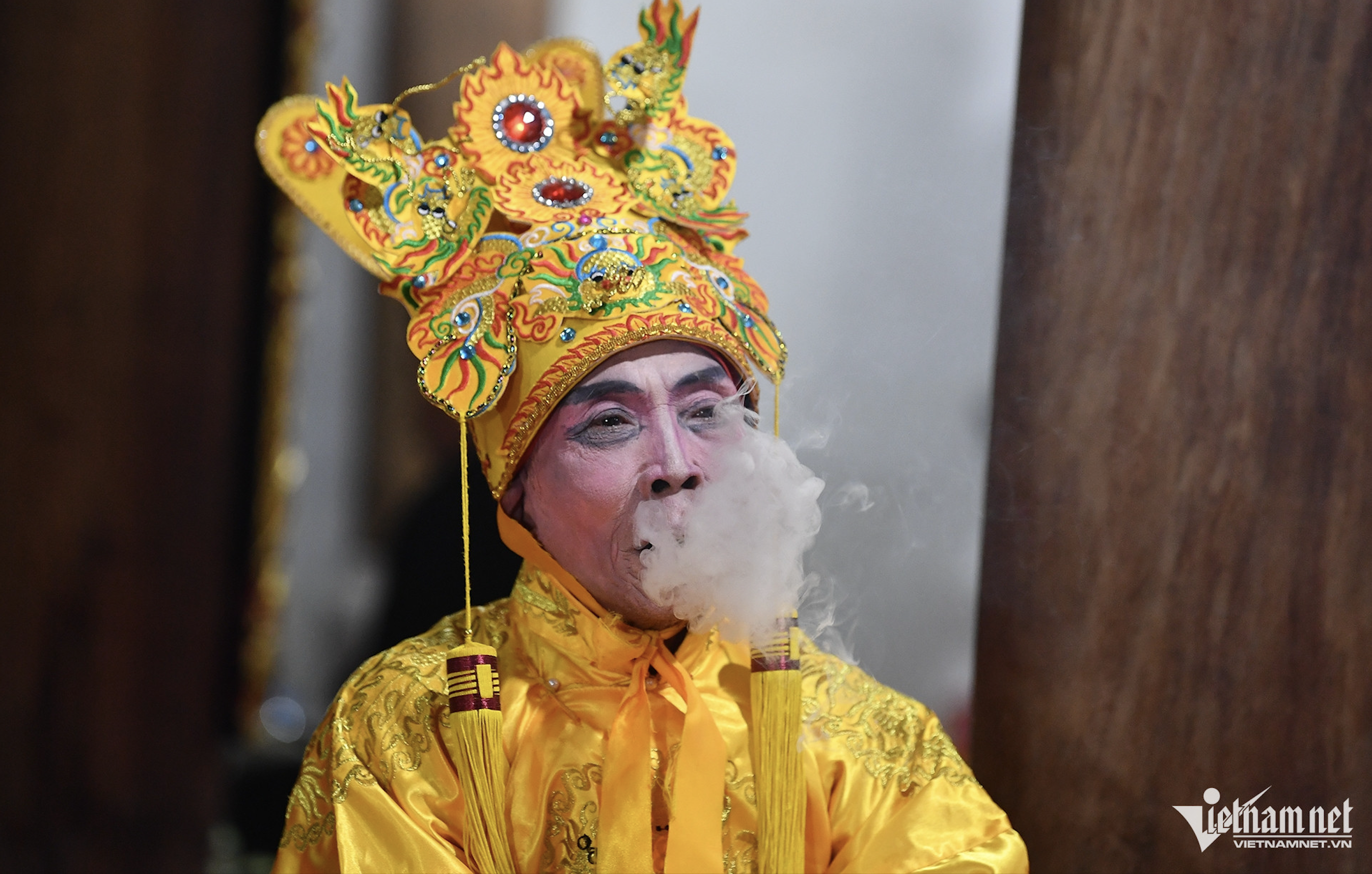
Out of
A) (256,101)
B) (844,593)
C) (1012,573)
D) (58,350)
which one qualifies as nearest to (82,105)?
(256,101)

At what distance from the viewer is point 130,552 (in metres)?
2.58

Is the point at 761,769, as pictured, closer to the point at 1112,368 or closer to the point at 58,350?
the point at 1112,368

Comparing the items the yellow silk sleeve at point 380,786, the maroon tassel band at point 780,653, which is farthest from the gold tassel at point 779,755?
the yellow silk sleeve at point 380,786

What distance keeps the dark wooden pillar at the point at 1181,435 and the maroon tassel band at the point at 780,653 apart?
19.0 inches

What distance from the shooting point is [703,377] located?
4.90 feet

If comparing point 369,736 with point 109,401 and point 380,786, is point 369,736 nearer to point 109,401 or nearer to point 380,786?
point 380,786

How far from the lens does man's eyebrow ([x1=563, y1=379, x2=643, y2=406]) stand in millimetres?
1469

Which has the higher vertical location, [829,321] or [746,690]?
[829,321]

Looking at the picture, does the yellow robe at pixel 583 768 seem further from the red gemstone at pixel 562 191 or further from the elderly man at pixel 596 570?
the red gemstone at pixel 562 191

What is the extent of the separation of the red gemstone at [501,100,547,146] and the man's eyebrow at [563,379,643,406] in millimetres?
404

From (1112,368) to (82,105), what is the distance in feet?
7.27

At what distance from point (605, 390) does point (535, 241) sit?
9.6 inches

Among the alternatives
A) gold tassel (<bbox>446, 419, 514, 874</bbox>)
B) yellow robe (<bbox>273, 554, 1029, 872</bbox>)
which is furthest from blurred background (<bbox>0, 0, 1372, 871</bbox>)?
gold tassel (<bbox>446, 419, 514, 874</bbox>)

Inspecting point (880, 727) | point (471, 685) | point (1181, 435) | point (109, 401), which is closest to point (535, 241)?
point (471, 685)
